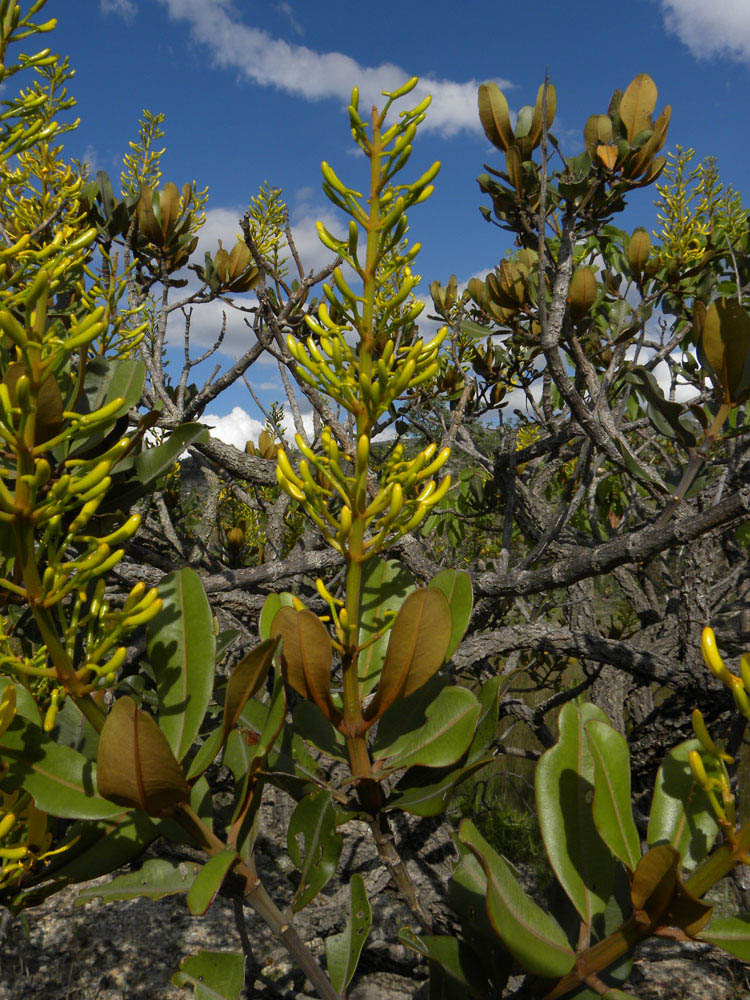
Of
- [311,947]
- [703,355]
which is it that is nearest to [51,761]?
[703,355]

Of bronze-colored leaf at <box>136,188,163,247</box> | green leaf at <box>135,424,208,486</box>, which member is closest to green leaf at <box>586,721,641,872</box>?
green leaf at <box>135,424,208,486</box>

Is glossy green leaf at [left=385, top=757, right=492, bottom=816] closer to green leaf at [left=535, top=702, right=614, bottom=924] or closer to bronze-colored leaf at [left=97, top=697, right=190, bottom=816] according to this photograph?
green leaf at [left=535, top=702, right=614, bottom=924]

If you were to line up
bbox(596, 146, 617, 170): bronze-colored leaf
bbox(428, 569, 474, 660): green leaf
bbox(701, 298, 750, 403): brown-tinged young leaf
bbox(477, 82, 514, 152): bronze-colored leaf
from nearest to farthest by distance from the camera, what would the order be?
1. bbox(428, 569, 474, 660): green leaf
2. bbox(701, 298, 750, 403): brown-tinged young leaf
3. bbox(596, 146, 617, 170): bronze-colored leaf
4. bbox(477, 82, 514, 152): bronze-colored leaf

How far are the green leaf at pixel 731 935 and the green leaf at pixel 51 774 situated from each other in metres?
0.83

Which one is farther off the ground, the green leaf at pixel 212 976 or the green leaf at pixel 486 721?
the green leaf at pixel 486 721

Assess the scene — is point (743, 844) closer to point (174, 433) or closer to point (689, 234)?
point (174, 433)

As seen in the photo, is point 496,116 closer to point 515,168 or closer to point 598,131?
point 515,168

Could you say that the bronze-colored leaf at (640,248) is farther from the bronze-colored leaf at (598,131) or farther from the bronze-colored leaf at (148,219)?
the bronze-colored leaf at (148,219)

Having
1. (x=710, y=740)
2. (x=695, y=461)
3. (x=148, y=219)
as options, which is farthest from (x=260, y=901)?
(x=148, y=219)

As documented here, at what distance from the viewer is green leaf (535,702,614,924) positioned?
0.95m

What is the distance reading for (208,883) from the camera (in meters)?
0.82

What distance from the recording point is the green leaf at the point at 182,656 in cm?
100

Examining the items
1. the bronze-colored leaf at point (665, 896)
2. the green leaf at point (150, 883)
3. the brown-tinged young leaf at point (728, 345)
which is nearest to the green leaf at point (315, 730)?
the green leaf at point (150, 883)

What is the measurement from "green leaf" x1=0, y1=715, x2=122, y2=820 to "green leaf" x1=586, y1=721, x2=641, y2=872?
0.70 metres
